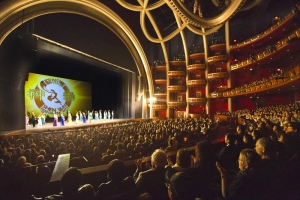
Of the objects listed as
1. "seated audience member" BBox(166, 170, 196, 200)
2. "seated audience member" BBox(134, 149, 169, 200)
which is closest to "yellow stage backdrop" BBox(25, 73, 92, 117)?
"seated audience member" BBox(134, 149, 169, 200)

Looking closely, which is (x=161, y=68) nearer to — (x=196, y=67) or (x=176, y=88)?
(x=176, y=88)

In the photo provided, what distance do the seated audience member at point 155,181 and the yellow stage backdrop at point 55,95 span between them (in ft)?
48.5

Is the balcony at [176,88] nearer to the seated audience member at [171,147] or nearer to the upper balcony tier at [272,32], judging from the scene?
the upper balcony tier at [272,32]

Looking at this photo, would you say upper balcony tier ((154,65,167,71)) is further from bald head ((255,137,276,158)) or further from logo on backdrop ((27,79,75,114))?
bald head ((255,137,276,158))

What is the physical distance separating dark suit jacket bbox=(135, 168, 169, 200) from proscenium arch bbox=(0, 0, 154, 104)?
37.9 ft

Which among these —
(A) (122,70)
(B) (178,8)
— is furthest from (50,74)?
(B) (178,8)

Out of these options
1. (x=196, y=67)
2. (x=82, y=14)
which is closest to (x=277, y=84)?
(x=196, y=67)

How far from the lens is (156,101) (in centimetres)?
2536

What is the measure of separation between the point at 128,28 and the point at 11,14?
11.6m

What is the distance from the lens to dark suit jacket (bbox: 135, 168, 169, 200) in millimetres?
2371

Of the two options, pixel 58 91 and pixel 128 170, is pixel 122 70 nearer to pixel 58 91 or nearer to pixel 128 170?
pixel 58 91

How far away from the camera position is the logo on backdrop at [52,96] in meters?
15.5

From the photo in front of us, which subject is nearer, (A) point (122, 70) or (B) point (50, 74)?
(B) point (50, 74)

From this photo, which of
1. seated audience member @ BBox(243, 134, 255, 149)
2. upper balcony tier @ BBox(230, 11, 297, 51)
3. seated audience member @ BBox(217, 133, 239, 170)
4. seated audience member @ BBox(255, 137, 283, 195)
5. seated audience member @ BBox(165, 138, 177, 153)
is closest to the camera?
seated audience member @ BBox(255, 137, 283, 195)
